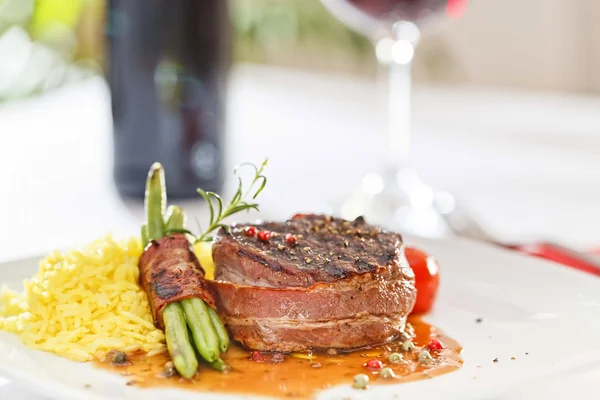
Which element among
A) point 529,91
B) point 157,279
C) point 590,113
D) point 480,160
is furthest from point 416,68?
point 157,279

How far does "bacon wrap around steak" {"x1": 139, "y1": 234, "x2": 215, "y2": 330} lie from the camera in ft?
6.66

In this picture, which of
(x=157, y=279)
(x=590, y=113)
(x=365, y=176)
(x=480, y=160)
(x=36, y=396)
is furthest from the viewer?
(x=590, y=113)

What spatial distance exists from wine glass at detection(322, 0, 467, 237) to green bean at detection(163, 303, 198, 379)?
1.46 metres

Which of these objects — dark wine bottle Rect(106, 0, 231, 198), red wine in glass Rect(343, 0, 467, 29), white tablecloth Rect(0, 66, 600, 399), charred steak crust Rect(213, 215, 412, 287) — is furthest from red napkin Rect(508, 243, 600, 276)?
dark wine bottle Rect(106, 0, 231, 198)

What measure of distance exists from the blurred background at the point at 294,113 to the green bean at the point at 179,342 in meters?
1.35

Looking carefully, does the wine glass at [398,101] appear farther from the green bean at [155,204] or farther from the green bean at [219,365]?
the green bean at [219,365]

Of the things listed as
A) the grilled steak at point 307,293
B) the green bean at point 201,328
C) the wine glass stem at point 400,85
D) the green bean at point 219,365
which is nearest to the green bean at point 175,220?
the grilled steak at point 307,293

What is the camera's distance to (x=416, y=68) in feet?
27.8

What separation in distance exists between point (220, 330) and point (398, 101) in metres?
1.92

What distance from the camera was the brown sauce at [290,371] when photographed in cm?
178

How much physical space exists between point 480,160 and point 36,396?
11.8 feet

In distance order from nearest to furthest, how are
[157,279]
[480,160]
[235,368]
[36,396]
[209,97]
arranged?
1. [36,396]
2. [235,368]
3. [157,279]
4. [209,97]
5. [480,160]

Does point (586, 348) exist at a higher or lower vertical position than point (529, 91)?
lower

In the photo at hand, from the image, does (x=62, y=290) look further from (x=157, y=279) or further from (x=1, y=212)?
(x=1, y=212)
